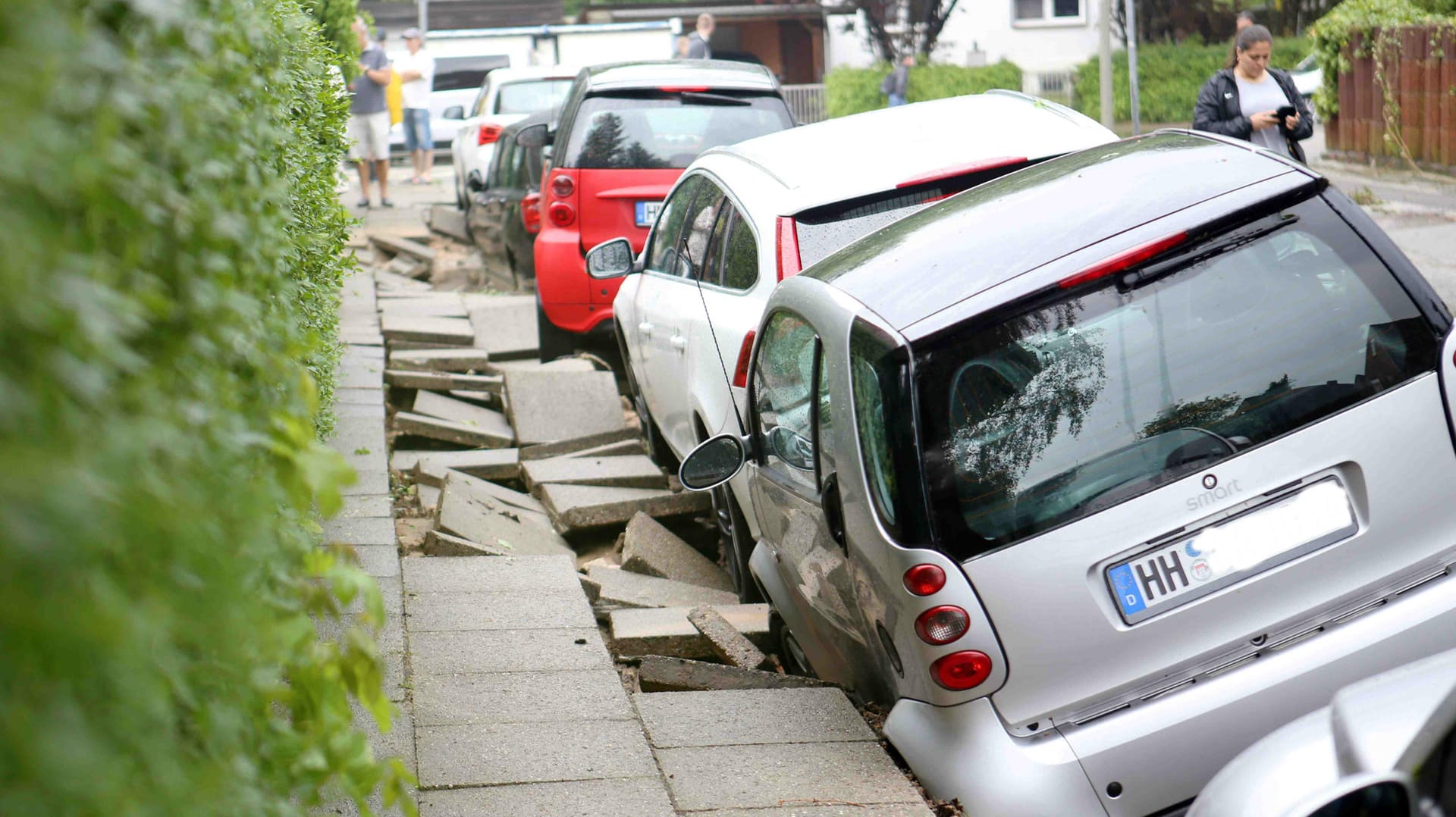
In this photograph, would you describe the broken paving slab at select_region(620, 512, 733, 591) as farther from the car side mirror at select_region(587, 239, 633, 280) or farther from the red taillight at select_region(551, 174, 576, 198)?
the red taillight at select_region(551, 174, 576, 198)

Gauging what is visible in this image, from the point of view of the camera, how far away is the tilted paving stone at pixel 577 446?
836 cm

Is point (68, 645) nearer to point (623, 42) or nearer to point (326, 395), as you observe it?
point (326, 395)

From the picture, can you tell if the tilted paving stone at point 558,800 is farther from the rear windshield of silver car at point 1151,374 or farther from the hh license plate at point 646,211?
the hh license plate at point 646,211

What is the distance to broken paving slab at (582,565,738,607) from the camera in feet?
20.2

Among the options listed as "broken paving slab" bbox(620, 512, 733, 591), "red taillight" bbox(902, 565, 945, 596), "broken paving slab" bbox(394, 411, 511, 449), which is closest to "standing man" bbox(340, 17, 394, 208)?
"broken paving slab" bbox(394, 411, 511, 449)

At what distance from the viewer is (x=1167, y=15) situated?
1529 inches

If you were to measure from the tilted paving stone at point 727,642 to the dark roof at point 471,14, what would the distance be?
34047 mm

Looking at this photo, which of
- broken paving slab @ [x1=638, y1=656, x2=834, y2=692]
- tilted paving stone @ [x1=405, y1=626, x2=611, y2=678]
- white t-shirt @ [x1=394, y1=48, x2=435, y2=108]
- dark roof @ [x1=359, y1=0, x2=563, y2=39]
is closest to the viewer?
tilted paving stone @ [x1=405, y1=626, x2=611, y2=678]

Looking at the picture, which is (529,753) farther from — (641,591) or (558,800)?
(641,591)

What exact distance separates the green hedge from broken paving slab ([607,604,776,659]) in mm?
29769

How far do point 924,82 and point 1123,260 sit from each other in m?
32.7

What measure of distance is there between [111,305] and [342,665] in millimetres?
899

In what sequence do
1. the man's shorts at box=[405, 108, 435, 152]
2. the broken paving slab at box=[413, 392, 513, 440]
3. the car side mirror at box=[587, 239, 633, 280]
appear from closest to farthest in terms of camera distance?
the car side mirror at box=[587, 239, 633, 280] → the broken paving slab at box=[413, 392, 513, 440] → the man's shorts at box=[405, 108, 435, 152]

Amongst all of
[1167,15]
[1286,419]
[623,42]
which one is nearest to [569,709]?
[1286,419]
